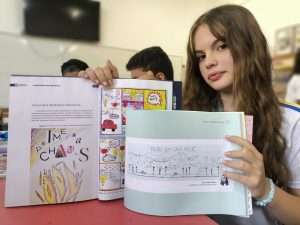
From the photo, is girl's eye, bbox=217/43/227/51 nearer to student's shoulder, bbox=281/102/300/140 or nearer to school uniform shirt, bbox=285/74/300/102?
student's shoulder, bbox=281/102/300/140

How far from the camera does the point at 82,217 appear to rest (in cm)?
45

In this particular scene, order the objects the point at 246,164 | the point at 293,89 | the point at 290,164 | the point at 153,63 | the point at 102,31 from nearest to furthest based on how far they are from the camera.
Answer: the point at 246,164 < the point at 290,164 < the point at 153,63 < the point at 293,89 < the point at 102,31

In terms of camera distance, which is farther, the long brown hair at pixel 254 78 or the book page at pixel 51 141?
the long brown hair at pixel 254 78

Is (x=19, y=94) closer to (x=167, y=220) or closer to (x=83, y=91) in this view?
(x=83, y=91)

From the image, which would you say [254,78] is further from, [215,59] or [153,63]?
[153,63]

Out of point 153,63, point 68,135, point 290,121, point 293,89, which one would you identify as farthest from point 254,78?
point 293,89

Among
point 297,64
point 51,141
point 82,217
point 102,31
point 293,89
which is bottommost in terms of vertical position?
point 82,217

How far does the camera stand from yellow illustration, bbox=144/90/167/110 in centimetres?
54

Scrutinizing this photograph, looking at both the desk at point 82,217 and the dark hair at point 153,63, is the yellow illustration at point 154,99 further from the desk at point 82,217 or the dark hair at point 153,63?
the dark hair at point 153,63

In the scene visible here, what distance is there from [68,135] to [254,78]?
0.44 m

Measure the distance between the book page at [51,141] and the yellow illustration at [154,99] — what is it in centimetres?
9

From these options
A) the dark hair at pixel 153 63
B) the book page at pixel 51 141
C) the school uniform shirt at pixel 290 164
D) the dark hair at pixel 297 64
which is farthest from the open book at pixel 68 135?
the dark hair at pixel 297 64

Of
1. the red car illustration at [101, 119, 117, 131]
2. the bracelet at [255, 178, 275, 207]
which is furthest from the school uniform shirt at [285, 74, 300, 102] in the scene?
the red car illustration at [101, 119, 117, 131]

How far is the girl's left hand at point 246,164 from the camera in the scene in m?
0.45
